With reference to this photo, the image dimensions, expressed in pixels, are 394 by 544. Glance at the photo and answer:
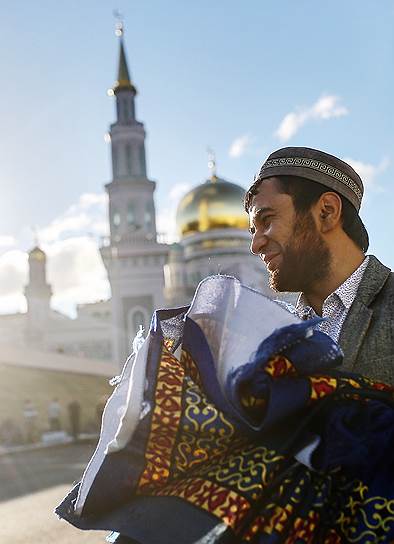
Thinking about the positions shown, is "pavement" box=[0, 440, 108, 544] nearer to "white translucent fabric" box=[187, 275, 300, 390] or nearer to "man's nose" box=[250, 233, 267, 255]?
"man's nose" box=[250, 233, 267, 255]

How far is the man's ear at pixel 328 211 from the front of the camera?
191 centimetres

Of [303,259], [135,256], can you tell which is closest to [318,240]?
[303,259]

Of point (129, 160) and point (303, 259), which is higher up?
point (129, 160)

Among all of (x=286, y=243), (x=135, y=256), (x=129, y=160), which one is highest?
(x=129, y=160)

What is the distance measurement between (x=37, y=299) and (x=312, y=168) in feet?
138

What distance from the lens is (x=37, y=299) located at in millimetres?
42969

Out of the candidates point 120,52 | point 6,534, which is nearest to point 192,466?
point 6,534

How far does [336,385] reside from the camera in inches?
58.3

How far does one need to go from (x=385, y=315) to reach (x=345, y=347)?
129mm

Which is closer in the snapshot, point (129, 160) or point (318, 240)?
point (318, 240)

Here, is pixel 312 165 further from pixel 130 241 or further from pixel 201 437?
pixel 130 241

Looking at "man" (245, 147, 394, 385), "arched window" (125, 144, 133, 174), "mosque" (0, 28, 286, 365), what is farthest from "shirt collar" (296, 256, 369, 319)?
"arched window" (125, 144, 133, 174)

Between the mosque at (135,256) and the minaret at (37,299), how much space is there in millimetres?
56

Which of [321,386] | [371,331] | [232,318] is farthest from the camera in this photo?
[371,331]
